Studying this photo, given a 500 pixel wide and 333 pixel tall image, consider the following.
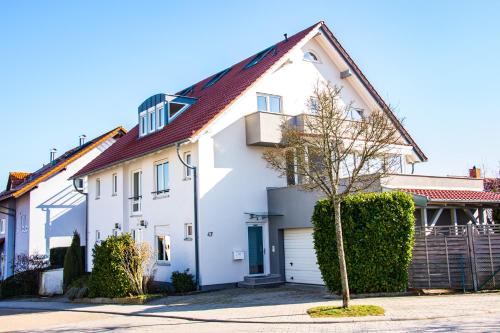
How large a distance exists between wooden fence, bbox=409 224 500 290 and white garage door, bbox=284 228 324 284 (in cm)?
395

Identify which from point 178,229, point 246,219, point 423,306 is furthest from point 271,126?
point 423,306

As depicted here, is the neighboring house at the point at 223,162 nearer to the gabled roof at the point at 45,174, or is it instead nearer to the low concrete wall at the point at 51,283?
the low concrete wall at the point at 51,283

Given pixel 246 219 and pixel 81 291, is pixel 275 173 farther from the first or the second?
pixel 81 291

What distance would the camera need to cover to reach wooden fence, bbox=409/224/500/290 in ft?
49.7

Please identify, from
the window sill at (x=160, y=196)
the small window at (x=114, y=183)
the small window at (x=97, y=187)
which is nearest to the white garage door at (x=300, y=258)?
the window sill at (x=160, y=196)

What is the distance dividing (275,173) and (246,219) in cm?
243

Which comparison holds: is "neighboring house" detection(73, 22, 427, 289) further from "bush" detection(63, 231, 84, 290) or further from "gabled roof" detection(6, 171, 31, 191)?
"gabled roof" detection(6, 171, 31, 191)

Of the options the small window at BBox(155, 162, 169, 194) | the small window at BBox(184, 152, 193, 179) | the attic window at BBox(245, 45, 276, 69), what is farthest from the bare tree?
the attic window at BBox(245, 45, 276, 69)

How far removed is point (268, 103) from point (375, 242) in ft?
27.9

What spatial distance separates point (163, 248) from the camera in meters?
21.4

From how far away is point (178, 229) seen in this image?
20.3 meters

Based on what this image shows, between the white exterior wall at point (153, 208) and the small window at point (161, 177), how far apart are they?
A: 0.80 ft

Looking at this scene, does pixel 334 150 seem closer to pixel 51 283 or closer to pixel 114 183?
pixel 114 183

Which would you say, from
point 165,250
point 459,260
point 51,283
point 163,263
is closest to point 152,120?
point 165,250
